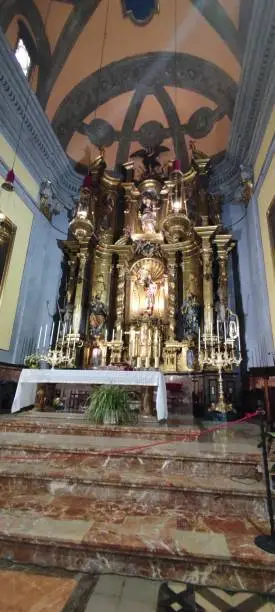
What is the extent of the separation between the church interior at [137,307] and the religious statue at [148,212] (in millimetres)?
53

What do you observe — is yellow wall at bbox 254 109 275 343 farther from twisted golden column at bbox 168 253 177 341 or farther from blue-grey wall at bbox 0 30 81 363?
blue-grey wall at bbox 0 30 81 363

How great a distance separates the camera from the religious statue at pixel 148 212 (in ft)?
33.4

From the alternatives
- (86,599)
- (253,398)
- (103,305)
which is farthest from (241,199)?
(86,599)

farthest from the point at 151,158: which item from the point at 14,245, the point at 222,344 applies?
the point at 222,344

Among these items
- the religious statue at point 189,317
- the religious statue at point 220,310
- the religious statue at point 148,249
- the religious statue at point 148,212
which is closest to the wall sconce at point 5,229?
the religious statue at point 148,249

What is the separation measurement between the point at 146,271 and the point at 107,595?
27.0ft

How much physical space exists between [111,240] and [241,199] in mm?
4602

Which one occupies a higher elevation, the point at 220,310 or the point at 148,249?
the point at 148,249

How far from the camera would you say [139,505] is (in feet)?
8.65

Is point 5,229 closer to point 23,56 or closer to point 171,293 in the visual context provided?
point 171,293

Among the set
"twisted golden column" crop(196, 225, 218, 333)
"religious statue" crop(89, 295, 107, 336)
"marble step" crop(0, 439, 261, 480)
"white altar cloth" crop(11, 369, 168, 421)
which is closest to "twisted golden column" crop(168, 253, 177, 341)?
"twisted golden column" crop(196, 225, 218, 333)

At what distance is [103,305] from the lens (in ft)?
30.0

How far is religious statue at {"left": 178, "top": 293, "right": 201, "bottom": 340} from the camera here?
826cm

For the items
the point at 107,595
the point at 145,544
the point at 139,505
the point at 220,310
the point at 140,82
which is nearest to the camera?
the point at 107,595
